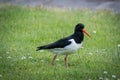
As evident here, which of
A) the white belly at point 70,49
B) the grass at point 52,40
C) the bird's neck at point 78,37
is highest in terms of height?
the bird's neck at point 78,37

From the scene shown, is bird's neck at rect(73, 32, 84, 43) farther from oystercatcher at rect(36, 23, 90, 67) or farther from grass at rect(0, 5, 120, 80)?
grass at rect(0, 5, 120, 80)

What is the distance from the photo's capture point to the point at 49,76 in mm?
10000

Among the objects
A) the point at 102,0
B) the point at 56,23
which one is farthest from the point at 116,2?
the point at 56,23

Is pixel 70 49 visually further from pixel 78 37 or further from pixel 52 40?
pixel 52 40

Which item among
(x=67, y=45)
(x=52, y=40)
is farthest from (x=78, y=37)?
(x=52, y=40)

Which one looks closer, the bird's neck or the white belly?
the white belly

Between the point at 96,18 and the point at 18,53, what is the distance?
15.0 feet

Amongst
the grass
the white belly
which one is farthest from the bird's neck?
the grass

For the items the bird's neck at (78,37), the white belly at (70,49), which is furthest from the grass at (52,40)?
the bird's neck at (78,37)

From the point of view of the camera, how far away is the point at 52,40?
13.4 m

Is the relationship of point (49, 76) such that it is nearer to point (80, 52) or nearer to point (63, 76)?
point (63, 76)

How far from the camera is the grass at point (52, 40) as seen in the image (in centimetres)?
1026

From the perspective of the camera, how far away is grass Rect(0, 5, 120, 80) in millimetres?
10258

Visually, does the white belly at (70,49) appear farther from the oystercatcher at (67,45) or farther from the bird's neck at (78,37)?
the bird's neck at (78,37)
